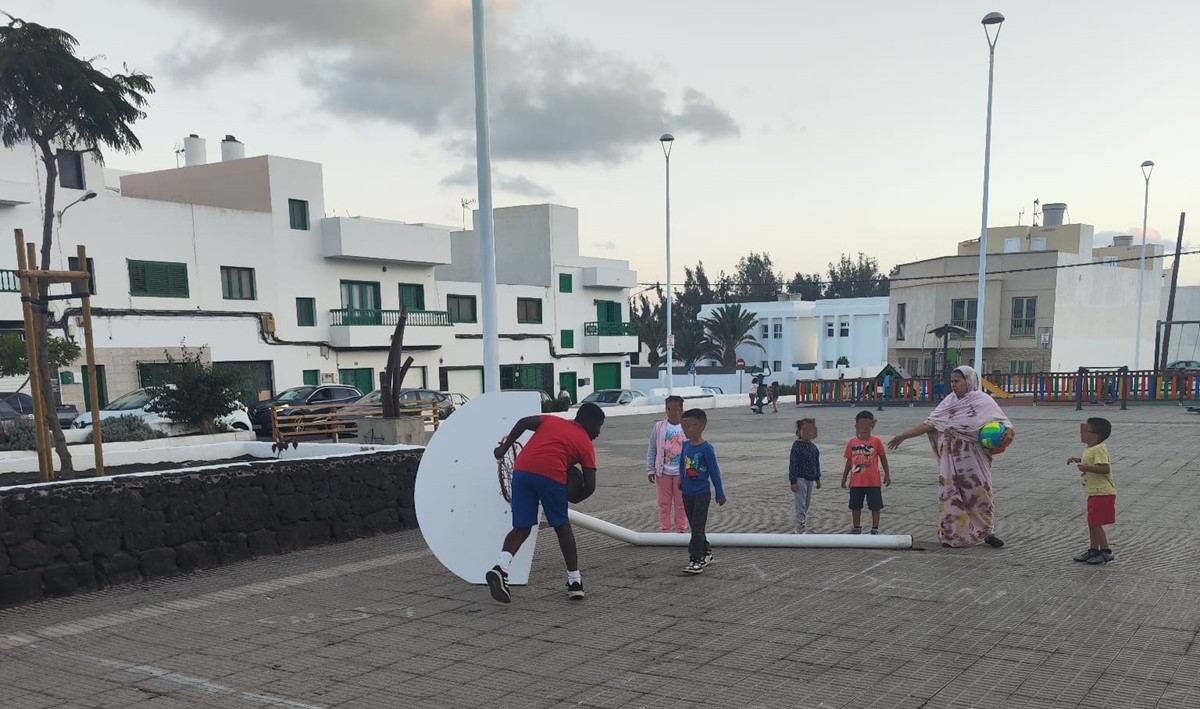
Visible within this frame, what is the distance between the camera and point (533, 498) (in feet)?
20.4

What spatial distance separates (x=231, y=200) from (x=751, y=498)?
25679 millimetres

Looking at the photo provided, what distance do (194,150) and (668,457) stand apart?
33833 mm

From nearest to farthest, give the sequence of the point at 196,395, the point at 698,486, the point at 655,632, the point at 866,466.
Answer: the point at 655,632 < the point at 698,486 < the point at 866,466 < the point at 196,395

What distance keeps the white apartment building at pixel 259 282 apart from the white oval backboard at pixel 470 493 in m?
14.2

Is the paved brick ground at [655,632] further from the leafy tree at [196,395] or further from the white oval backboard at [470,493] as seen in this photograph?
the leafy tree at [196,395]

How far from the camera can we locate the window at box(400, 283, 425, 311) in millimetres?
34312

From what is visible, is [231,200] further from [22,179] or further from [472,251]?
[472,251]

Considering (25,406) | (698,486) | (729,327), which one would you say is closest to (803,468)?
(698,486)

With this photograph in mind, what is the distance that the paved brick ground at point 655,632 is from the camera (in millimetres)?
4508

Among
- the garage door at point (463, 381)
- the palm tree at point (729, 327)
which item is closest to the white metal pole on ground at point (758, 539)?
the garage door at point (463, 381)

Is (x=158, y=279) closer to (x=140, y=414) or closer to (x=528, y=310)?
(x=140, y=414)

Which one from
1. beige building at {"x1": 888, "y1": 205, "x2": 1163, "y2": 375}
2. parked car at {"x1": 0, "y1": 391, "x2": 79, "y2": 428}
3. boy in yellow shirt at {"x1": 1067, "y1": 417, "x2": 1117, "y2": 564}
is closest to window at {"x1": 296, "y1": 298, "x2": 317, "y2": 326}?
parked car at {"x1": 0, "y1": 391, "x2": 79, "y2": 428}

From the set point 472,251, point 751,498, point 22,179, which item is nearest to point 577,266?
point 472,251

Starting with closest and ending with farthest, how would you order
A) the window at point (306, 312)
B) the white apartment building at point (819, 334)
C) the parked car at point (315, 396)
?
1. the parked car at point (315, 396)
2. the window at point (306, 312)
3. the white apartment building at point (819, 334)
